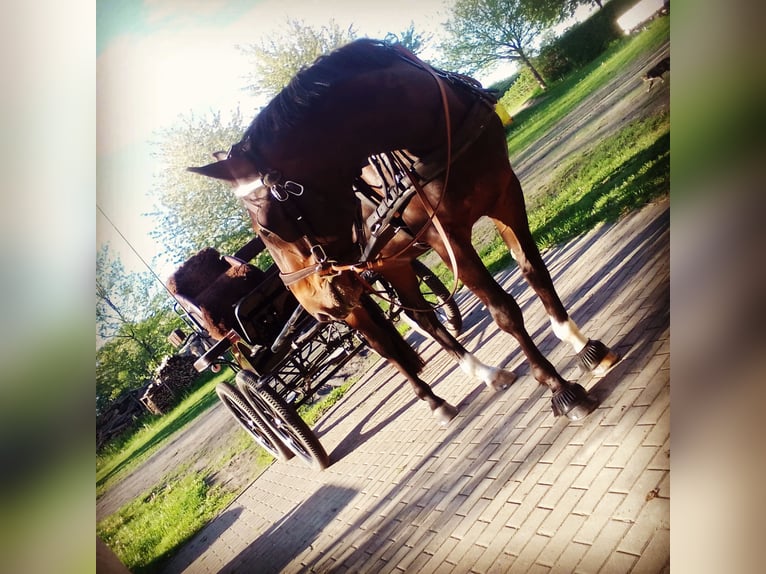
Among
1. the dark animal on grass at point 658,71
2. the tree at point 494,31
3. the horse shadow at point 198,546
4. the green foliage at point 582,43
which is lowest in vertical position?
the horse shadow at point 198,546

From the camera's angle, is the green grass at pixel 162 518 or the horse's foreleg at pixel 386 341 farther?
the green grass at pixel 162 518

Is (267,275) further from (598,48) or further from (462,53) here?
(598,48)

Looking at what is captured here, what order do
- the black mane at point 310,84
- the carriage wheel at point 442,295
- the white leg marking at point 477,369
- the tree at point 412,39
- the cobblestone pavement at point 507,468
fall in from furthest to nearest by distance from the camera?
1. the carriage wheel at point 442,295
2. the white leg marking at point 477,369
3. the tree at point 412,39
4. the black mane at point 310,84
5. the cobblestone pavement at point 507,468

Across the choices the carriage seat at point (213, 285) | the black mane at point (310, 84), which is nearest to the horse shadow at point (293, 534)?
the carriage seat at point (213, 285)

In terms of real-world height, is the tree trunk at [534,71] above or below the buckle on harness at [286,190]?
below

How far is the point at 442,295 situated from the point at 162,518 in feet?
6.85

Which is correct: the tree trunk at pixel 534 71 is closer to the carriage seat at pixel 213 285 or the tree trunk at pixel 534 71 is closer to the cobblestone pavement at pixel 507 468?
the cobblestone pavement at pixel 507 468

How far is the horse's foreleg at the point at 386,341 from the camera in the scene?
97.7 inches

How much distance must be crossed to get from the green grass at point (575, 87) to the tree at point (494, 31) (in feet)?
0.29

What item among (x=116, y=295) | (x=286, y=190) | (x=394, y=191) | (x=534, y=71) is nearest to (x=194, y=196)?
(x=116, y=295)

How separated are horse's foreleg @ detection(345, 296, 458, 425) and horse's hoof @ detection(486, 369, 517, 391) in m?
0.35

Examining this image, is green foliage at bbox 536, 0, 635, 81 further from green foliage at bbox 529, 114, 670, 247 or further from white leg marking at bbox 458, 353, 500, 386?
white leg marking at bbox 458, 353, 500, 386
